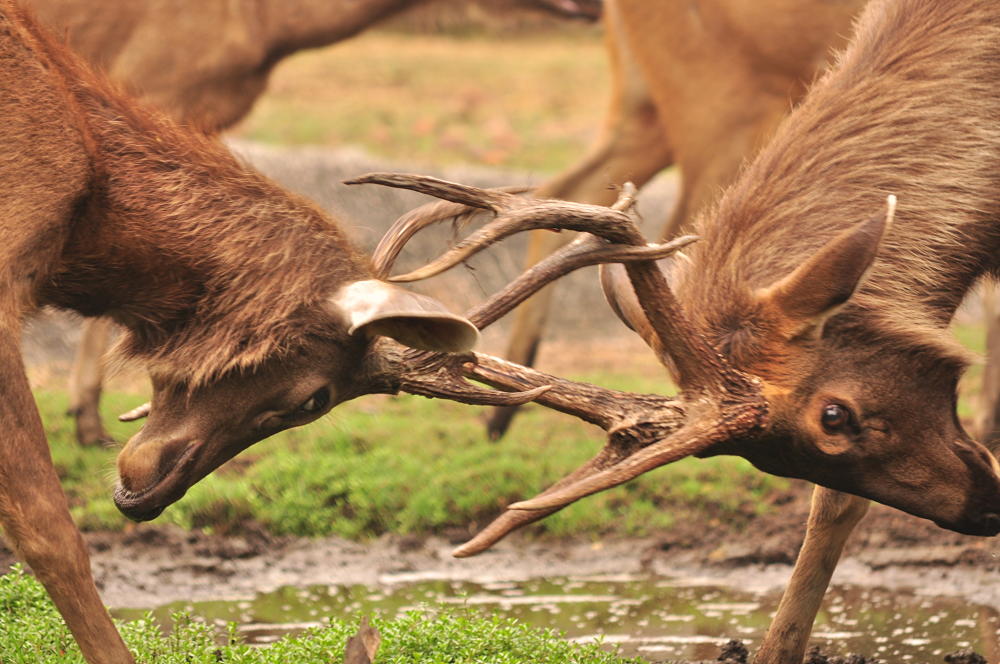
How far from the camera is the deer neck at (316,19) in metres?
9.90

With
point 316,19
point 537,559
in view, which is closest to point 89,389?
point 316,19

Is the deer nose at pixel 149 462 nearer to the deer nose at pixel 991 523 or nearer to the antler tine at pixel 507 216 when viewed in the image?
the antler tine at pixel 507 216

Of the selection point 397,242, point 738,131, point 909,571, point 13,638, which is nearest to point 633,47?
point 738,131

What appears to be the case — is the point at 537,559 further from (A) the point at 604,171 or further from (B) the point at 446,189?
(B) the point at 446,189

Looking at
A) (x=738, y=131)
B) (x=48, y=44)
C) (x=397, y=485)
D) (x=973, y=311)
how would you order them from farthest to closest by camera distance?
(x=973, y=311)
(x=738, y=131)
(x=397, y=485)
(x=48, y=44)

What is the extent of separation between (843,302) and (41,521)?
101 inches

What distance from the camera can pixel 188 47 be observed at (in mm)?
9555

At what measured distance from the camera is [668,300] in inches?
192

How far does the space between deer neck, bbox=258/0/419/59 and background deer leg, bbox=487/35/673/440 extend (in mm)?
1604

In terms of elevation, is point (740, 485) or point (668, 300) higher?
point (668, 300)

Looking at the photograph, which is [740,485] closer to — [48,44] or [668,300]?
[668,300]

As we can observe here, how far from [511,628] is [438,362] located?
3.64 feet

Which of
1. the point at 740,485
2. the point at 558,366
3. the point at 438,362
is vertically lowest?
the point at 558,366

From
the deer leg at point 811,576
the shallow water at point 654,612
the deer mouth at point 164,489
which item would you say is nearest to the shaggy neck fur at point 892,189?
the deer leg at point 811,576
